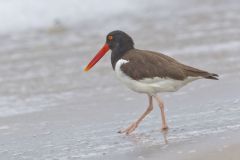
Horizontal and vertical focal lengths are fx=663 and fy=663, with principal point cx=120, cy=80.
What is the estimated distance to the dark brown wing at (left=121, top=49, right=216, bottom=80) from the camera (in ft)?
23.7

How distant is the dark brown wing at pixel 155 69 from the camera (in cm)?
723

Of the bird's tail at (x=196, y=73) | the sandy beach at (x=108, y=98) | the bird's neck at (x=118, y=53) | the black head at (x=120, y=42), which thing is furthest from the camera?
the black head at (x=120, y=42)

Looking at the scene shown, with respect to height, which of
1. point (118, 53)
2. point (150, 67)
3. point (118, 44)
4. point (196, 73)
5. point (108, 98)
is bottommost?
point (108, 98)

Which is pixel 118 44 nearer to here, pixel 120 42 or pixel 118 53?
pixel 120 42

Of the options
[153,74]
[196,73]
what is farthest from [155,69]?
[196,73]

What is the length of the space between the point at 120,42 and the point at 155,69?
741 mm

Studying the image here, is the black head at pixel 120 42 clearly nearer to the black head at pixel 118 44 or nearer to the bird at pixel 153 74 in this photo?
the black head at pixel 118 44

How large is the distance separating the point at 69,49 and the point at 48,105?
4435 mm

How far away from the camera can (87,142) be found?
686cm

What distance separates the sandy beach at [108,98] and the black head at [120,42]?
0.87m

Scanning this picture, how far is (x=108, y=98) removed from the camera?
920 centimetres

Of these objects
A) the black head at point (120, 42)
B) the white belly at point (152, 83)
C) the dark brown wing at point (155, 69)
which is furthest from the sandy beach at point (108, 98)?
the black head at point (120, 42)

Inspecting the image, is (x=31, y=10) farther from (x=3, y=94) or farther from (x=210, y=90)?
(x=210, y=90)

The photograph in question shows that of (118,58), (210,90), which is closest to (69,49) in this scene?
(210,90)
